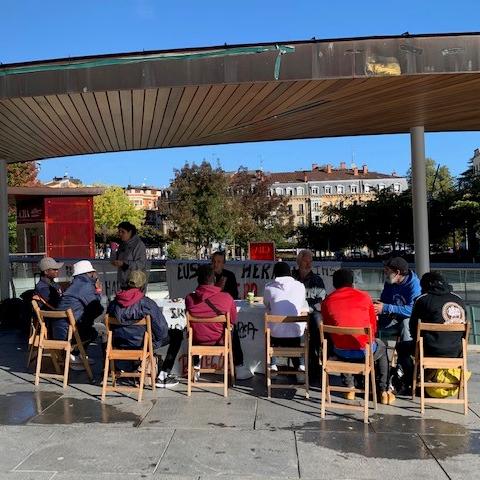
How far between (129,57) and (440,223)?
38268 millimetres

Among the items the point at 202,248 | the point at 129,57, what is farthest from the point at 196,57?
the point at 202,248

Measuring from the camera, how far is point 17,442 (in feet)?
15.0

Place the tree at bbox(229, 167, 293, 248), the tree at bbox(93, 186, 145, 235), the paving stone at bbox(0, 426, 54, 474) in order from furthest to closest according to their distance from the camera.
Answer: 1. the tree at bbox(93, 186, 145, 235)
2. the tree at bbox(229, 167, 293, 248)
3. the paving stone at bbox(0, 426, 54, 474)

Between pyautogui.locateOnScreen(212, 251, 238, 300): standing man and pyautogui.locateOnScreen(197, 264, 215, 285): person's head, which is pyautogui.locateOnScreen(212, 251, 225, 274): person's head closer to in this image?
pyautogui.locateOnScreen(212, 251, 238, 300): standing man

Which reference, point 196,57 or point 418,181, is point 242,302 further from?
point 418,181

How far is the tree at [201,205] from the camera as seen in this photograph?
123ft

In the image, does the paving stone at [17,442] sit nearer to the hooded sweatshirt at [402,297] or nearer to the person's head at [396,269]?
the hooded sweatshirt at [402,297]

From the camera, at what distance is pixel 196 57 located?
6469 mm

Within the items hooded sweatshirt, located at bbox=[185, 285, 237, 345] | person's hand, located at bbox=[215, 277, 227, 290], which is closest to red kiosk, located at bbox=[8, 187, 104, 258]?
person's hand, located at bbox=[215, 277, 227, 290]

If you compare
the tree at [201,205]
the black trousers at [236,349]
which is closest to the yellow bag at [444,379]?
the black trousers at [236,349]

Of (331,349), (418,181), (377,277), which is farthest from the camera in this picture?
(418,181)

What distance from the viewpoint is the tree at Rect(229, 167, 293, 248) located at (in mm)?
45450

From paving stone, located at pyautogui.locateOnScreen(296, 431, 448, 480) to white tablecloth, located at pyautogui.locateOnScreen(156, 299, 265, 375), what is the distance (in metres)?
1.94

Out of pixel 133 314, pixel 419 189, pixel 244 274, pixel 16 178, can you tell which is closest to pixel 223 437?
pixel 133 314
